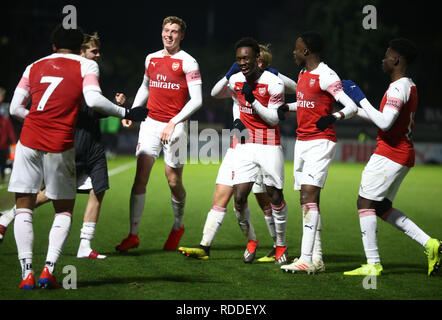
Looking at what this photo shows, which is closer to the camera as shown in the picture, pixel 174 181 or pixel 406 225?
pixel 406 225

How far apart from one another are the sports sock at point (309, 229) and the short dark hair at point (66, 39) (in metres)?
2.72

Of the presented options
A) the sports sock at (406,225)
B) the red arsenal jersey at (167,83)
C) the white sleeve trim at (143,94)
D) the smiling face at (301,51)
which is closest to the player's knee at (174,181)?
the red arsenal jersey at (167,83)

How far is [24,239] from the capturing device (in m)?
5.82

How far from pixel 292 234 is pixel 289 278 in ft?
→ 10.4

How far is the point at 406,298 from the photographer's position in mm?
5930

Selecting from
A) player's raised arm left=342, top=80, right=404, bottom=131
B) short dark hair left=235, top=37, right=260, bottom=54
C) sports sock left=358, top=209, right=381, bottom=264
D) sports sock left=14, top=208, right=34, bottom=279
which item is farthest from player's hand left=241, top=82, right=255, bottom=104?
sports sock left=14, top=208, right=34, bottom=279

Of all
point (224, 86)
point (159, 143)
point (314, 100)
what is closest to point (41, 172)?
point (159, 143)

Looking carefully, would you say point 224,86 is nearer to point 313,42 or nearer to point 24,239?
point 313,42

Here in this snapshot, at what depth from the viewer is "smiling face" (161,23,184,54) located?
8005 millimetres

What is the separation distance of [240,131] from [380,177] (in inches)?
62.4

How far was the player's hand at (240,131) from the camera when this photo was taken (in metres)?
7.50

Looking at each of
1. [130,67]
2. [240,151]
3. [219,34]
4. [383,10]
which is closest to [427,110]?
[383,10]

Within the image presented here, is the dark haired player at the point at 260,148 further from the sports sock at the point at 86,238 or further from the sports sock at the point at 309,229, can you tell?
the sports sock at the point at 86,238

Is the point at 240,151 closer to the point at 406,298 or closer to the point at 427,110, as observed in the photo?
the point at 406,298
